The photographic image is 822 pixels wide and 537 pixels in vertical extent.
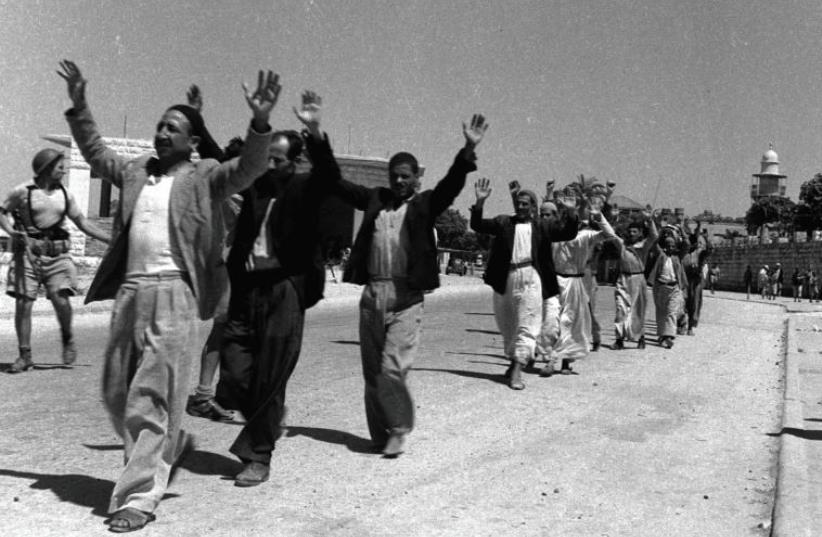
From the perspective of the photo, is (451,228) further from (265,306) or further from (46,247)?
(265,306)

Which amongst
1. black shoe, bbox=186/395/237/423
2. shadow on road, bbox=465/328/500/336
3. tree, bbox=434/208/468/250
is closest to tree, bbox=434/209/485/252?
tree, bbox=434/208/468/250

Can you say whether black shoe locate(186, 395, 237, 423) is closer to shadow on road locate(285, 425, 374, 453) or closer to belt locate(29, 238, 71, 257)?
shadow on road locate(285, 425, 374, 453)

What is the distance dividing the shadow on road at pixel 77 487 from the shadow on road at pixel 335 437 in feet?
5.82

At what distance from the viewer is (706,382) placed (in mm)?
11508

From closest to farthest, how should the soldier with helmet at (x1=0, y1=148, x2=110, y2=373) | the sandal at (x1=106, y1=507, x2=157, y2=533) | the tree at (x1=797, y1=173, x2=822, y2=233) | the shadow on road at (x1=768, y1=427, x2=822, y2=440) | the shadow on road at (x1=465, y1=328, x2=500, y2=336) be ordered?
the sandal at (x1=106, y1=507, x2=157, y2=533)
the shadow on road at (x1=768, y1=427, x2=822, y2=440)
the soldier with helmet at (x1=0, y1=148, x2=110, y2=373)
the shadow on road at (x1=465, y1=328, x2=500, y2=336)
the tree at (x1=797, y1=173, x2=822, y2=233)

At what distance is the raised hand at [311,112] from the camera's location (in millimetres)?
6395

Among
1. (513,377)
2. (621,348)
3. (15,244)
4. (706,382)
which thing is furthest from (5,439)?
(621,348)

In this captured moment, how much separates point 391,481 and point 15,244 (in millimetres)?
5277

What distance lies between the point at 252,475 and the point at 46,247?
4878 millimetres

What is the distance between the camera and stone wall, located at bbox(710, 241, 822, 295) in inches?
2689

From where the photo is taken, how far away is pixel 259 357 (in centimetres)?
558

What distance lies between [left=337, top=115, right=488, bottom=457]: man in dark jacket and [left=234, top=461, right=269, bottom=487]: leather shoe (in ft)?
3.66

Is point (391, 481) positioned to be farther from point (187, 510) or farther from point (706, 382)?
point (706, 382)

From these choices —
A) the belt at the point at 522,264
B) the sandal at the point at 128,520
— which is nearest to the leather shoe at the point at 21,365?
the belt at the point at 522,264
